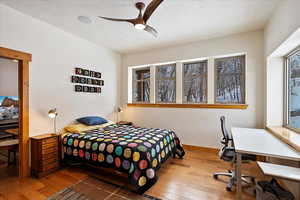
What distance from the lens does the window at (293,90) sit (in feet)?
7.31

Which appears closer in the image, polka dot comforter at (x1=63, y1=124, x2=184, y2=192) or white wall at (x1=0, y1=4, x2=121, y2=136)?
polka dot comforter at (x1=63, y1=124, x2=184, y2=192)

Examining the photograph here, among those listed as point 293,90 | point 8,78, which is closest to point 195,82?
point 293,90

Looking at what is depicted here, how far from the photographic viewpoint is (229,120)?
3.24 metres

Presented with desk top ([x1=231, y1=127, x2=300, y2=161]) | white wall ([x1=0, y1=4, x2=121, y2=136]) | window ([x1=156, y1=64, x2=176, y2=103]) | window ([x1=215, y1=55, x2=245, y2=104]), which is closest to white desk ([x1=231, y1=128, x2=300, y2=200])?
desk top ([x1=231, y1=127, x2=300, y2=161])

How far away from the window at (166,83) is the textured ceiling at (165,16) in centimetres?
90

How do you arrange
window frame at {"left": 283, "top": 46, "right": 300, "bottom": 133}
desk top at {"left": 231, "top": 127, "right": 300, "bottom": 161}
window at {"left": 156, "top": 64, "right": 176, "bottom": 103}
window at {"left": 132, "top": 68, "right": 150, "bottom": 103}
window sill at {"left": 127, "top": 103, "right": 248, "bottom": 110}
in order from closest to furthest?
desk top at {"left": 231, "top": 127, "right": 300, "bottom": 161} < window frame at {"left": 283, "top": 46, "right": 300, "bottom": 133} < window sill at {"left": 127, "top": 103, "right": 248, "bottom": 110} < window at {"left": 156, "top": 64, "right": 176, "bottom": 103} < window at {"left": 132, "top": 68, "right": 150, "bottom": 103}

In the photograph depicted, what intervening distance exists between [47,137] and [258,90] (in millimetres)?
4178

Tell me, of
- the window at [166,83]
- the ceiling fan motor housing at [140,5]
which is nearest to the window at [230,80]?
the window at [166,83]

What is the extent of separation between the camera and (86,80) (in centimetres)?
346

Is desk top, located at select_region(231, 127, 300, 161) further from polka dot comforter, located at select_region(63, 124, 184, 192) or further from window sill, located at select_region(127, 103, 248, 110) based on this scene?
window sill, located at select_region(127, 103, 248, 110)

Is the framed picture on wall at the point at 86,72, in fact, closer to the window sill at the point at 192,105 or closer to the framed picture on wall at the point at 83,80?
the framed picture on wall at the point at 83,80

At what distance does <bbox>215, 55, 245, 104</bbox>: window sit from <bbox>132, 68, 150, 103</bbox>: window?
1.95m

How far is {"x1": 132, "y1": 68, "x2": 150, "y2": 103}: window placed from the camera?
440 centimetres

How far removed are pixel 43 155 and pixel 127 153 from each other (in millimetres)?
1472
